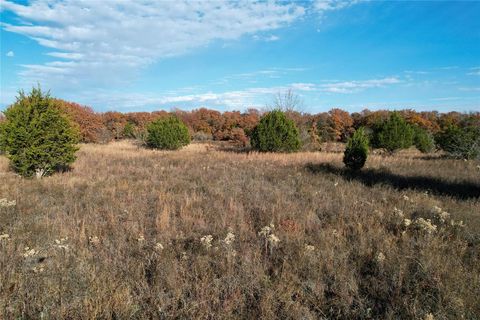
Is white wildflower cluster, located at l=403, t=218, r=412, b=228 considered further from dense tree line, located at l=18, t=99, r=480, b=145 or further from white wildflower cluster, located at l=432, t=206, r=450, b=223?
dense tree line, located at l=18, t=99, r=480, b=145

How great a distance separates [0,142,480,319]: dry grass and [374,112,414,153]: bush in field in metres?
11.5

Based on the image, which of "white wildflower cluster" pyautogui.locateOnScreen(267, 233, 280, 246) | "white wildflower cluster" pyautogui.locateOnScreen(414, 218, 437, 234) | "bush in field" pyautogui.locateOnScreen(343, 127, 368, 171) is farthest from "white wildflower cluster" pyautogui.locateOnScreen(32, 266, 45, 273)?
"bush in field" pyautogui.locateOnScreen(343, 127, 368, 171)

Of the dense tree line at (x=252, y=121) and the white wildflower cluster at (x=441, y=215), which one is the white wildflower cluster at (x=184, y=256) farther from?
the dense tree line at (x=252, y=121)

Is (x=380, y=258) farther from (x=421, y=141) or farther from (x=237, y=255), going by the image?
(x=421, y=141)

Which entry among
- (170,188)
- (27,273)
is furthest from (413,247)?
(170,188)

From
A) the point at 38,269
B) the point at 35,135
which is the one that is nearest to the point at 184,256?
the point at 38,269

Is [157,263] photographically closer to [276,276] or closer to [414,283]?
[276,276]

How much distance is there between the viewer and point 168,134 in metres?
23.3

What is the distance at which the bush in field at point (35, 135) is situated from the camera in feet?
32.7

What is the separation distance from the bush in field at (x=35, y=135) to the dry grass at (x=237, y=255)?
1.93 metres

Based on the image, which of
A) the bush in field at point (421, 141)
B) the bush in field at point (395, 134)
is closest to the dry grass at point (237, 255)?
the bush in field at point (395, 134)

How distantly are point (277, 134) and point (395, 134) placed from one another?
7586 mm

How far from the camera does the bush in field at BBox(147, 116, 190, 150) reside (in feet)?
76.5

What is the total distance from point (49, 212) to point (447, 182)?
11.6m
